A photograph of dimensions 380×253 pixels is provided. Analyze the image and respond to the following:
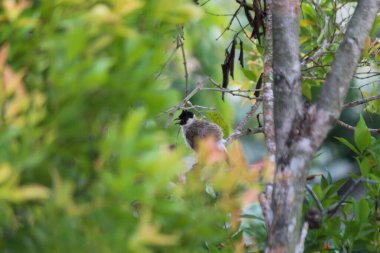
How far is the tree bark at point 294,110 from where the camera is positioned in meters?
1.48

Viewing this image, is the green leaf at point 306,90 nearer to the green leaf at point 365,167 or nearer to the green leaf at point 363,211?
the green leaf at point 365,167

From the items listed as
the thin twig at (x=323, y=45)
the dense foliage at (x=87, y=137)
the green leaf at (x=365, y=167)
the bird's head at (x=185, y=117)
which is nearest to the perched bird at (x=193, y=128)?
the bird's head at (x=185, y=117)

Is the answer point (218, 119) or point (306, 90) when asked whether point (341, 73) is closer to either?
point (306, 90)

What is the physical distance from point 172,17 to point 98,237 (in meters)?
0.39

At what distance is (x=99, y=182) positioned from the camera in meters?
1.01

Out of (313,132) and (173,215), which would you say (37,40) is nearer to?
(173,215)

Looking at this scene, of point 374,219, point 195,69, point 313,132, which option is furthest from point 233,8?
point 313,132

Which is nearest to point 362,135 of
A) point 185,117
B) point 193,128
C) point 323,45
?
point 323,45

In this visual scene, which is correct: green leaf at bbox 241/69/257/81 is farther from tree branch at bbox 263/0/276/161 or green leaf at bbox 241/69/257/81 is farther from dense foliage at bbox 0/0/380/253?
dense foliage at bbox 0/0/380/253

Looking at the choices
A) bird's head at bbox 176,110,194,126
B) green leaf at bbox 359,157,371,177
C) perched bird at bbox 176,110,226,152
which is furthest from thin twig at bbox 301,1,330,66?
bird's head at bbox 176,110,194,126

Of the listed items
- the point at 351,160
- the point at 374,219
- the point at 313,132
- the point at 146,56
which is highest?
the point at 146,56

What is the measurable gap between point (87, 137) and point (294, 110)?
663mm

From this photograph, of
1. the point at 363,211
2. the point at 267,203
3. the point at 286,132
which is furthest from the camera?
the point at 363,211

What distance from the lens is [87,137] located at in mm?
1074
